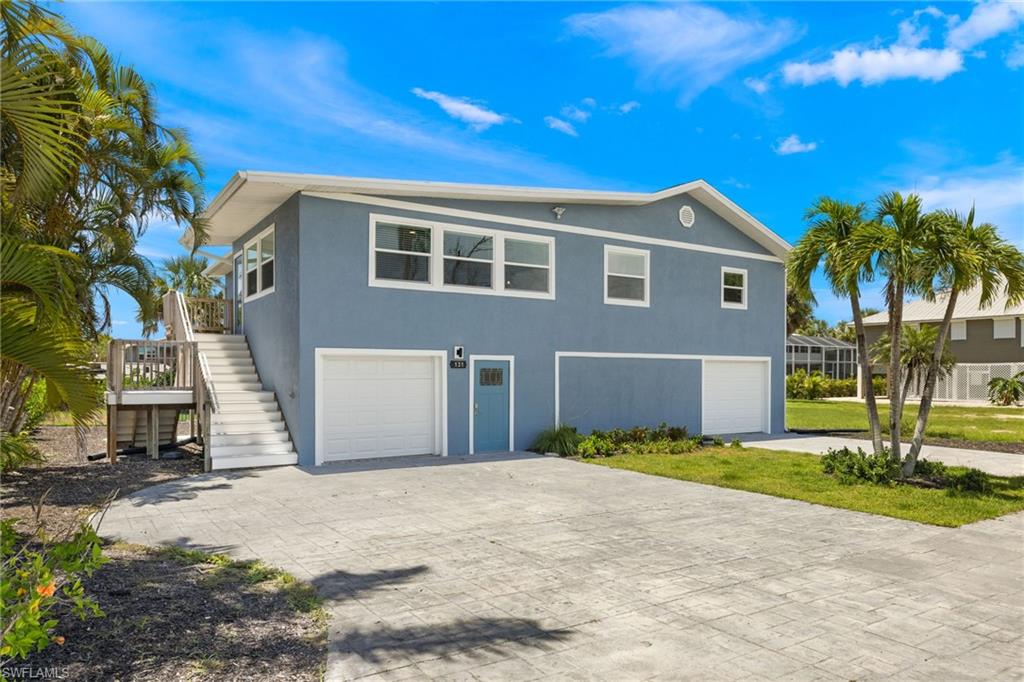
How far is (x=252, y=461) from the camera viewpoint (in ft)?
37.8

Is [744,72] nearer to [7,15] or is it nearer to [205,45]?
[205,45]

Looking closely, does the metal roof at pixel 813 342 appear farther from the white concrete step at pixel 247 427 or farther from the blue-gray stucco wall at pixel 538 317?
the white concrete step at pixel 247 427

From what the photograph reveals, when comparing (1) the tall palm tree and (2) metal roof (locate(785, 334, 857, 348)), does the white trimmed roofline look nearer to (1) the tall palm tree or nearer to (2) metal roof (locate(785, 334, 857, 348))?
(1) the tall palm tree

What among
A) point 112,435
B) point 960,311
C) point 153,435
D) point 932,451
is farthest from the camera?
point 960,311

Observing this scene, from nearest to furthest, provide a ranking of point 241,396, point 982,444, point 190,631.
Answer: point 190,631 → point 241,396 → point 982,444

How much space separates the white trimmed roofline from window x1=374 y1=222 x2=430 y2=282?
2.21 ft

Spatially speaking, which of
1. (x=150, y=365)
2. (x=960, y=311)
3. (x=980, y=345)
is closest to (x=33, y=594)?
(x=150, y=365)

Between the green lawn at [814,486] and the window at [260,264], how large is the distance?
25.3 ft

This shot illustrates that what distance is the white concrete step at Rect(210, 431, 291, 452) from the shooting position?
11.5 m

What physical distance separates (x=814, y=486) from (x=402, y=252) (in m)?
8.14

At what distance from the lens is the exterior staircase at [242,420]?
11.5m

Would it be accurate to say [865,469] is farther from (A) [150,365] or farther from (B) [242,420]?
(A) [150,365]

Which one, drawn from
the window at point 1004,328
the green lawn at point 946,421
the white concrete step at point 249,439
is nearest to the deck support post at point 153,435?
the white concrete step at point 249,439

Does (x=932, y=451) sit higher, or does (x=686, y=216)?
(x=686, y=216)
